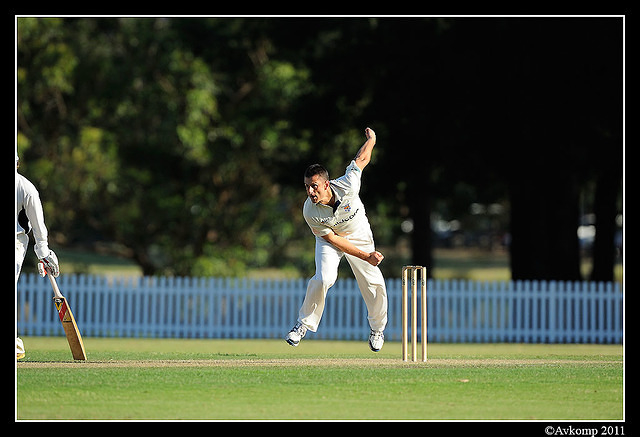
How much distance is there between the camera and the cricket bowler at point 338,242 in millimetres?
9320

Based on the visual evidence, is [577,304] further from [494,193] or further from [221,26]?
[221,26]

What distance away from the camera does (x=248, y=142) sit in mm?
27875

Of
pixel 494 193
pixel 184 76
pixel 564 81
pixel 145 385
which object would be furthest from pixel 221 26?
pixel 145 385

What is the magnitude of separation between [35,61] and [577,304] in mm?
16227

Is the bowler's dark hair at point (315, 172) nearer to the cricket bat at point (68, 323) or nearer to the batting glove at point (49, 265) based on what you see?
the batting glove at point (49, 265)

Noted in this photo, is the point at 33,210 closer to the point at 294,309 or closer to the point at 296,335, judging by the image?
the point at 296,335

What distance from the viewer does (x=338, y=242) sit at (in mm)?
9375

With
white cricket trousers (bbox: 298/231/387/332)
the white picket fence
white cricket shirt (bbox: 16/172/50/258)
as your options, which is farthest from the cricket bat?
the white picket fence

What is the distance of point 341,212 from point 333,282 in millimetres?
648

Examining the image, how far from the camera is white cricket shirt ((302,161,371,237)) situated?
9359 millimetres

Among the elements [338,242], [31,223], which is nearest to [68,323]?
[31,223]

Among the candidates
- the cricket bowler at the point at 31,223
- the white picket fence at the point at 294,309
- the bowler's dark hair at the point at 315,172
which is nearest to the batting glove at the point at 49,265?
the cricket bowler at the point at 31,223

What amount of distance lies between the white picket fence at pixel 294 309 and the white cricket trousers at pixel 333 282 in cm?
793

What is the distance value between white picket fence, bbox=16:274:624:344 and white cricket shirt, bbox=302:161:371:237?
8163mm
